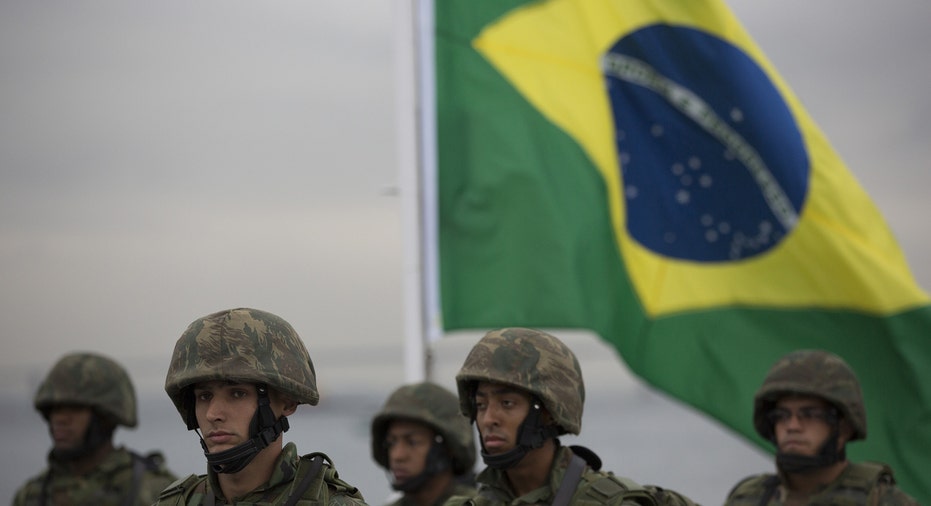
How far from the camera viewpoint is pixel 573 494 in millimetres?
5406

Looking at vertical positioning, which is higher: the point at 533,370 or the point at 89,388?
the point at 533,370

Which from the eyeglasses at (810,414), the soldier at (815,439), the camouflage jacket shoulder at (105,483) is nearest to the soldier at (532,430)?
the soldier at (815,439)

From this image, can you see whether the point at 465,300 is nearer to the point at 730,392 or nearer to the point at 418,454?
the point at 418,454

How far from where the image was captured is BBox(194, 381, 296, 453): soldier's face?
13.6 feet

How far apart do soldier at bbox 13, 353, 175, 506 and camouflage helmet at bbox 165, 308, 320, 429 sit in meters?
3.97

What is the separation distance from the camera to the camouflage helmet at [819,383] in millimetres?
7387

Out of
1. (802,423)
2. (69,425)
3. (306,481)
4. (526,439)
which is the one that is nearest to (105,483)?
(69,425)

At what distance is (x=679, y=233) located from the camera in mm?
8641

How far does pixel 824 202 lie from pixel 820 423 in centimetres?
177

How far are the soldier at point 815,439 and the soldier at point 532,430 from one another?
1.87 meters

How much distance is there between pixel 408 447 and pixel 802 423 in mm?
2427

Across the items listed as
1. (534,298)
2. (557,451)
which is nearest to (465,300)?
(534,298)

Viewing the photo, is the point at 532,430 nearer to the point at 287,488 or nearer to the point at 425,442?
the point at 287,488

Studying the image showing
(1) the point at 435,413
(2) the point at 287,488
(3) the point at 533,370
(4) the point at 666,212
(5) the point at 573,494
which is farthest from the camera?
(4) the point at 666,212
